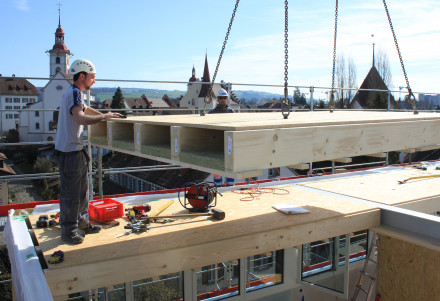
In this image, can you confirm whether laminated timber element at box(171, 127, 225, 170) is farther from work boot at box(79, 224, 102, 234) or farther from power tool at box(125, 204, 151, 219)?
work boot at box(79, 224, 102, 234)

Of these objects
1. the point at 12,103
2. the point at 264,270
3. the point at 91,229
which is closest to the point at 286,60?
the point at 91,229

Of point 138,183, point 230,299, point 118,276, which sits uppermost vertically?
point 118,276

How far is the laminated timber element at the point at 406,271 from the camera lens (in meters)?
3.87

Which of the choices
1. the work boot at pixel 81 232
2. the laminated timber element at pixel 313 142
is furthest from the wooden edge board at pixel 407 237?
the work boot at pixel 81 232

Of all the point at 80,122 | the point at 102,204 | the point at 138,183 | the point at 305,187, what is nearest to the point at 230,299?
the point at 305,187

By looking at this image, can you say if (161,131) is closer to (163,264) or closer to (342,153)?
(163,264)

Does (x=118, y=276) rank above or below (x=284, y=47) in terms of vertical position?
below

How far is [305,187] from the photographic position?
5.33 m

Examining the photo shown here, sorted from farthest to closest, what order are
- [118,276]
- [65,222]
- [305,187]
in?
[305,187] → [65,222] → [118,276]

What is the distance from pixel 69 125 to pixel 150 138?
2.81 ft

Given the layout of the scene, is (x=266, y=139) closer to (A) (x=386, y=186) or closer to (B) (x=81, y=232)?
(B) (x=81, y=232)

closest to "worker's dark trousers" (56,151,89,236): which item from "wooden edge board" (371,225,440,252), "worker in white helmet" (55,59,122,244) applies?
"worker in white helmet" (55,59,122,244)

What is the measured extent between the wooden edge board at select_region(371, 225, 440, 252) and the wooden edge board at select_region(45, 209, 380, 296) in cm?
11

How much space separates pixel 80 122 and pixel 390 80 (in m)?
40.5
